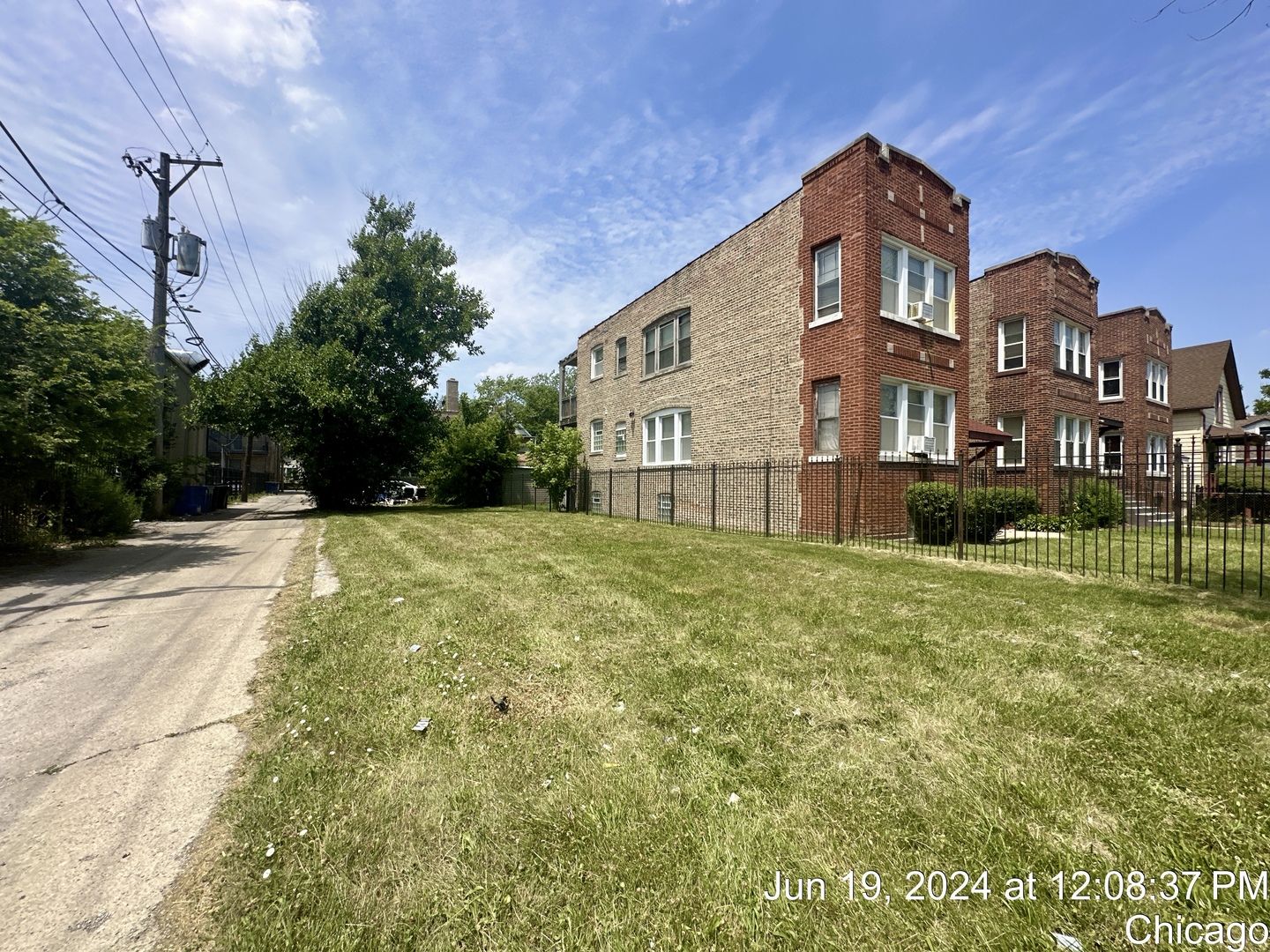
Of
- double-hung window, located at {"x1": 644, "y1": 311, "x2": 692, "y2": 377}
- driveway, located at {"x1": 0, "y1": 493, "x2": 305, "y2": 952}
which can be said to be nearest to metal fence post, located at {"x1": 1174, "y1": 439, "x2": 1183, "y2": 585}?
driveway, located at {"x1": 0, "y1": 493, "x2": 305, "y2": 952}

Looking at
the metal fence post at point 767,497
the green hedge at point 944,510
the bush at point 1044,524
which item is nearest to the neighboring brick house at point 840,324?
the metal fence post at point 767,497

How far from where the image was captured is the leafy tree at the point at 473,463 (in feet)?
83.8

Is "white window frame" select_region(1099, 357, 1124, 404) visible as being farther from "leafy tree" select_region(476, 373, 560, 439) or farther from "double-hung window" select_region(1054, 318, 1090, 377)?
"leafy tree" select_region(476, 373, 560, 439)

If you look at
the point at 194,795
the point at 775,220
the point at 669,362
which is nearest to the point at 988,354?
the point at 775,220

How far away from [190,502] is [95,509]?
33.1 ft

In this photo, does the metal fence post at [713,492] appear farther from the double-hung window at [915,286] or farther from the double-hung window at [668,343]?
the double-hung window at [915,286]

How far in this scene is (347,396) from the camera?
20.4m

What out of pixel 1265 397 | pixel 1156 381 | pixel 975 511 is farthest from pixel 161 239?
pixel 1265 397

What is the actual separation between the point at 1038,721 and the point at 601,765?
8.27 ft

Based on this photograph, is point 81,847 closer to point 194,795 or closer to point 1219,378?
point 194,795

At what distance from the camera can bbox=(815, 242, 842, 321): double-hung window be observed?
40.2ft

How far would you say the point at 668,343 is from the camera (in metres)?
18.3

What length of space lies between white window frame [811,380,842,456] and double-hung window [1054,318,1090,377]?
1050 centimetres

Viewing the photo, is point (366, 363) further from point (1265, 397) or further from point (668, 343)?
point (1265, 397)
